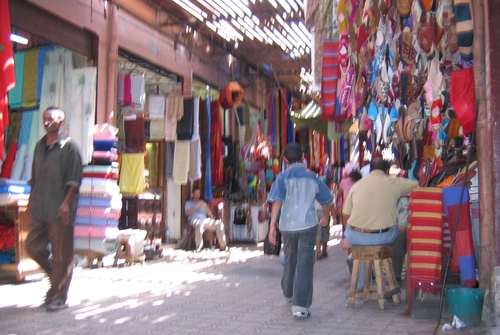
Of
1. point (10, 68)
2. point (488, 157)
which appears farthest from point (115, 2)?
point (488, 157)

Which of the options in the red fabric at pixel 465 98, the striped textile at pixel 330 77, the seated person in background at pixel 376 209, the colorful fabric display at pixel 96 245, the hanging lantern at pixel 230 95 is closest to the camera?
the red fabric at pixel 465 98

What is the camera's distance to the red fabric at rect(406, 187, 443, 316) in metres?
4.64

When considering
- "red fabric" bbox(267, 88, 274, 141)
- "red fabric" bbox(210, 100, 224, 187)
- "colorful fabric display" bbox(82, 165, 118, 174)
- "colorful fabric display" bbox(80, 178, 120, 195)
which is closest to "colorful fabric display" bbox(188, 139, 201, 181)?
"red fabric" bbox(210, 100, 224, 187)

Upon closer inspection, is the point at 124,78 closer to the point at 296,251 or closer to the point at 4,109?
the point at 4,109

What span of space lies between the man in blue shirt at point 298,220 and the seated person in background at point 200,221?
620 centimetres

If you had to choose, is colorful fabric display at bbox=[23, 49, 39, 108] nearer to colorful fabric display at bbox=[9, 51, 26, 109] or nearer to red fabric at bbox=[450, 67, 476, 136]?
colorful fabric display at bbox=[9, 51, 26, 109]

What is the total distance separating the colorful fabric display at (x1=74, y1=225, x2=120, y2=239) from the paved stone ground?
52 cm

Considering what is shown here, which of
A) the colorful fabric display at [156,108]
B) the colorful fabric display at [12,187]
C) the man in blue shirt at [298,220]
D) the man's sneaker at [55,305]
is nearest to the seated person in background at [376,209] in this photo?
the man in blue shirt at [298,220]

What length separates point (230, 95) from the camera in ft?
→ 42.3

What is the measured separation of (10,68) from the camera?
22.3ft

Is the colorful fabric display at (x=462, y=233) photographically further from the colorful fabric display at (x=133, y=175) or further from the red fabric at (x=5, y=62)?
the colorful fabric display at (x=133, y=175)

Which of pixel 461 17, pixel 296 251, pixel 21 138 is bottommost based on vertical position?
pixel 296 251

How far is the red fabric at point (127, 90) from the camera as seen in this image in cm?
1055

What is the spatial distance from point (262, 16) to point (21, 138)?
17.2 ft
